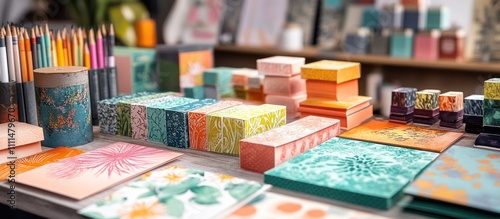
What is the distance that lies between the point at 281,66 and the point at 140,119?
18.3 inches

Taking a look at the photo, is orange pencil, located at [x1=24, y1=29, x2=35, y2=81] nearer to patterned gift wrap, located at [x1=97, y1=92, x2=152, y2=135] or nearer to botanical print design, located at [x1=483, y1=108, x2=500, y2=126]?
patterned gift wrap, located at [x1=97, y1=92, x2=152, y2=135]

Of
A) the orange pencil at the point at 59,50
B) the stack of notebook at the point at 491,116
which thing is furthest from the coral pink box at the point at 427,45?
the orange pencil at the point at 59,50

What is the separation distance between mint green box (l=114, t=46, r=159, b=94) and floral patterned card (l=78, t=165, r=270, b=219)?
0.96 meters

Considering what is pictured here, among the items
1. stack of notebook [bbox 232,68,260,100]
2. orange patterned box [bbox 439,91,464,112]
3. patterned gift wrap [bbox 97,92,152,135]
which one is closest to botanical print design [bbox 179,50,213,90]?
stack of notebook [bbox 232,68,260,100]

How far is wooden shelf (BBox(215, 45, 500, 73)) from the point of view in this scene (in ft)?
9.23

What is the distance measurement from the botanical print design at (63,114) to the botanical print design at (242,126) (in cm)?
39

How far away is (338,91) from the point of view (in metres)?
1.52

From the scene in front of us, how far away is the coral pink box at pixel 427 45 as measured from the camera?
294cm

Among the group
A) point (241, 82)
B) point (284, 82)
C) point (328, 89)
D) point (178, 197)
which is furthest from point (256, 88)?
point (178, 197)

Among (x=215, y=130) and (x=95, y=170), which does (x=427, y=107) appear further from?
(x=95, y=170)

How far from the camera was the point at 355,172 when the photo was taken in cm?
105

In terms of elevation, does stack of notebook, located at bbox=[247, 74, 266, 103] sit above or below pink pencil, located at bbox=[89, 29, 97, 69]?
below

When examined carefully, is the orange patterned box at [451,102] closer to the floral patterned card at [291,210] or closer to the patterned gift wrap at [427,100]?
the patterned gift wrap at [427,100]

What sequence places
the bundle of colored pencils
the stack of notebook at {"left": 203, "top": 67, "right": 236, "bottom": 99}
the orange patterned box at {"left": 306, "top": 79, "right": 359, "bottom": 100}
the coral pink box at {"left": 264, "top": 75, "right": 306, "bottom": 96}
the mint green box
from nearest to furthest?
the bundle of colored pencils < the orange patterned box at {"left": 306, "top": 79, "right": 359, "bottom": 100} < the coral pink box at {"left": 264, "top": 75, "right": 306, "bottom": 96} < the stack of notebook at {"left": 203, "top": 67, "right": 236, "bottom": 99} < the mint green box
